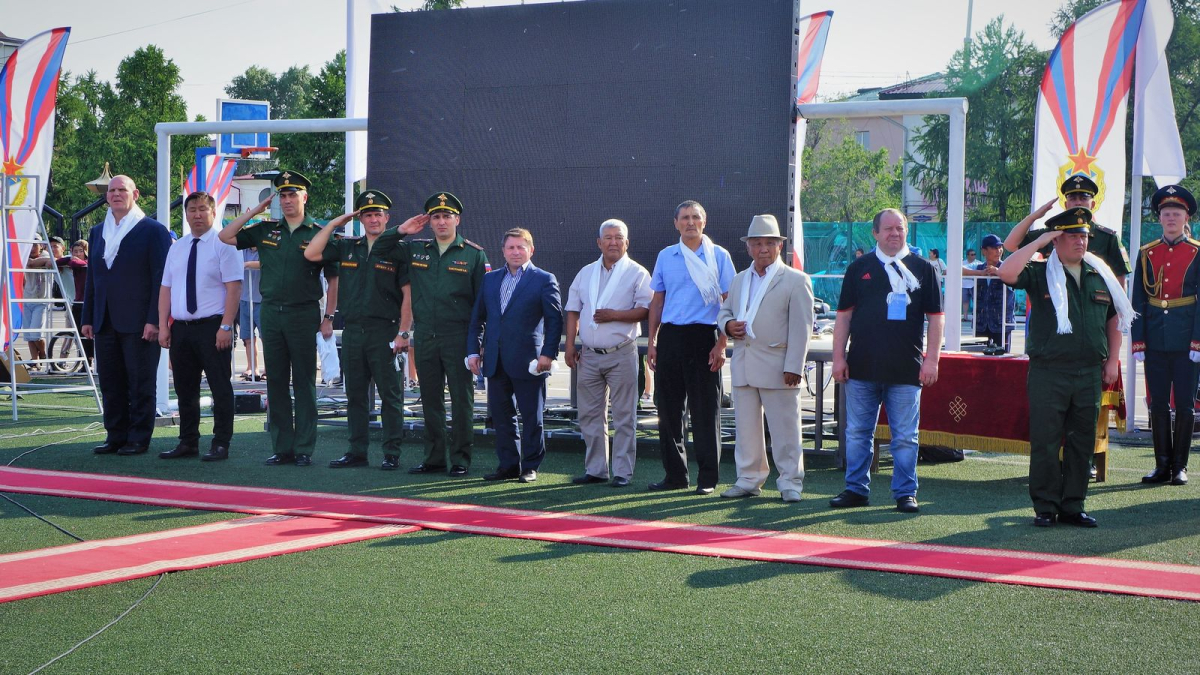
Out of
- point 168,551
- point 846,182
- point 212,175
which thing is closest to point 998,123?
point 846,182

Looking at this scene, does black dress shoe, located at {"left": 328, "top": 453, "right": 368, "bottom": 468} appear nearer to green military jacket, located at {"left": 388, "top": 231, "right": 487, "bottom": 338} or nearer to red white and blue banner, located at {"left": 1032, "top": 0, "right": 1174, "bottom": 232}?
green military jacket, located at {"left": 388, "top": 231, "right": 487, "bottom": 338}

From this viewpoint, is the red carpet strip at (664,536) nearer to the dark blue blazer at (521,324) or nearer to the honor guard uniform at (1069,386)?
the honor guard uniform at (1069,386)

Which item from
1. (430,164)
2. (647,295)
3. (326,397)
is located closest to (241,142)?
(326,397)

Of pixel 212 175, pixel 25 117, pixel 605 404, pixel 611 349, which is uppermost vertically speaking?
pixel 25 117

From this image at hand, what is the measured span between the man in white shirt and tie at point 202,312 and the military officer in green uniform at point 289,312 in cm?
22

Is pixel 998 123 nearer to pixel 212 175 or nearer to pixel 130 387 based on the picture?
pixel 212 175

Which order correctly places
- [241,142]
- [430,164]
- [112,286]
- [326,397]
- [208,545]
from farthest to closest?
[241,142], [326,397], [430,164], [112,286], [208,545]

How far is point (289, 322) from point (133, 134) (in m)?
34.0

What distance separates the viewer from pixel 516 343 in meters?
7.73

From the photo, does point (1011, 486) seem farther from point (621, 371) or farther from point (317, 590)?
point (317, 590)

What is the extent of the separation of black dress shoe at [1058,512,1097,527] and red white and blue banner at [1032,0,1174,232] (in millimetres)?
4279

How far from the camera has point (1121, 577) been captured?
5012 millimetres

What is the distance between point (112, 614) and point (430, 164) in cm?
572

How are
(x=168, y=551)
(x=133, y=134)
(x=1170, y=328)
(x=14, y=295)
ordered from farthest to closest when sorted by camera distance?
(x=133, y=134), (x=14, y=295), (x=1170, y=328), (x=168, y=551)
